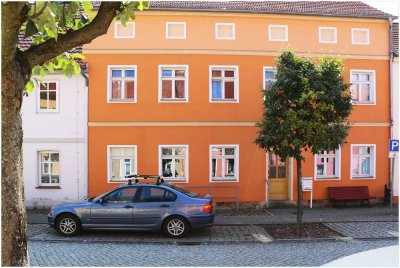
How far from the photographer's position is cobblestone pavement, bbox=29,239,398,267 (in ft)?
26.9

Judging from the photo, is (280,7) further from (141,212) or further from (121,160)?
(141,212)

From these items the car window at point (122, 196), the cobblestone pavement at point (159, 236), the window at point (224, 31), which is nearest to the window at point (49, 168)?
the cobblestone pavement at point (159, 236)

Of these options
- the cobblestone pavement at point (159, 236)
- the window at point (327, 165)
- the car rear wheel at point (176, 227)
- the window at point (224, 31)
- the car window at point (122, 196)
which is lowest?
the cobblestone pavement at point (159, 236)

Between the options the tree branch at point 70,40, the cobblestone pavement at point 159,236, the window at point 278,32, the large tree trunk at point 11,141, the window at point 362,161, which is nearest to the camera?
the large tree trunk at point 11,141

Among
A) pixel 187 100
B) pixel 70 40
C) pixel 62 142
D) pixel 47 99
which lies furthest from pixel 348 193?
pixel 70 40

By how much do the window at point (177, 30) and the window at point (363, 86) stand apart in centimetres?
702

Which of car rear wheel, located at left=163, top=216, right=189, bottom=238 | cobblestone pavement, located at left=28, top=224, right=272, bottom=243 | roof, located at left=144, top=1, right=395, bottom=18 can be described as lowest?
cobblestone pavement, located at left=28, top=224, right=272, bottom=243

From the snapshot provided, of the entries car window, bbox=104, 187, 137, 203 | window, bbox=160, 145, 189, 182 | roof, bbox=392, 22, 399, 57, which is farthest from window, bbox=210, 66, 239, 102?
roof, bbox=392, 22, 399, 57

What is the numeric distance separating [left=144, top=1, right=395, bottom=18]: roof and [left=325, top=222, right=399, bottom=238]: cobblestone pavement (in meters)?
8.29

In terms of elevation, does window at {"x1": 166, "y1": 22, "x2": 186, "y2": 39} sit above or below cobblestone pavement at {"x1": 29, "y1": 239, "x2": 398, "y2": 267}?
above

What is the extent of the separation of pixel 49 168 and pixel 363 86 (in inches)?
513

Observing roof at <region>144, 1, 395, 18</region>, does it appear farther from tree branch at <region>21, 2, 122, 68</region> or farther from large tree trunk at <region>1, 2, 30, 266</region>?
large tree trunk at <region>1, 2, 30, 266</region>

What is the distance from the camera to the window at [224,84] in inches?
615

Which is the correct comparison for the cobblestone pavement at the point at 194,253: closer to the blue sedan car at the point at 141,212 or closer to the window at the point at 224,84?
the blue sedan car at the point at 141,212
